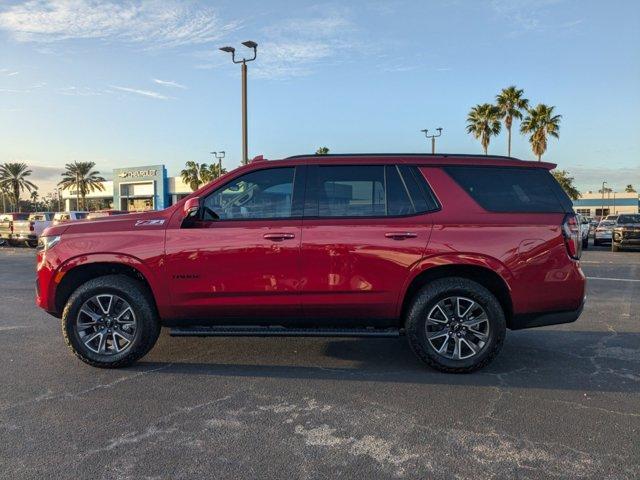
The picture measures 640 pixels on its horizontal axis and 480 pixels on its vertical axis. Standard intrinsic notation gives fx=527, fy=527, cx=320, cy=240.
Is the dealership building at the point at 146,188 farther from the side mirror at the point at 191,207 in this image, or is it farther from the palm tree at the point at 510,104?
the side mirror at the point at 191,207

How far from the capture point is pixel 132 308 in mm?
4918

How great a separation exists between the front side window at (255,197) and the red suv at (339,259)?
0.04 feet

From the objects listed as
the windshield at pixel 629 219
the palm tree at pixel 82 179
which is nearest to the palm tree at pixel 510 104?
the windshield at pixel 629 219

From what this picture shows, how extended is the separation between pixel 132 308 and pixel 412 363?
2.74 metres

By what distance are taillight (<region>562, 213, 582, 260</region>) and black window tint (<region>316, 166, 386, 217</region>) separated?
1.67m

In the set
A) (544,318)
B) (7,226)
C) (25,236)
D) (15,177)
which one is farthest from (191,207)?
(15,177)

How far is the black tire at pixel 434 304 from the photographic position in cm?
477

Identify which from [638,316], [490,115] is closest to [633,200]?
[490,115]

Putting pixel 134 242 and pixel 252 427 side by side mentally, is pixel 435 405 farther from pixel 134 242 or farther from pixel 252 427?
pixel 134 242

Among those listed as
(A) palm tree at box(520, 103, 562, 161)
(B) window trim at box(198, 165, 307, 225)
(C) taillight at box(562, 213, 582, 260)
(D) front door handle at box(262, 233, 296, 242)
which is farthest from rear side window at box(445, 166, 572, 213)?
(A) palm tree at box(520, 103, 562, 161)

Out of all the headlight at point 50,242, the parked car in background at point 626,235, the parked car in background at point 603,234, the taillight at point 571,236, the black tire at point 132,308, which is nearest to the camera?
the taillight at point 571,236

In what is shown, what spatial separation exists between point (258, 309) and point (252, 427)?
1370 mm

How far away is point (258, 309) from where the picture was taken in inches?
192

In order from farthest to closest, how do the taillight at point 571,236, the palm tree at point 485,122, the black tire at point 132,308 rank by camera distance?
the palm tree at point 485,122
the black tire at point 132,308
the taillight at point 571,236
